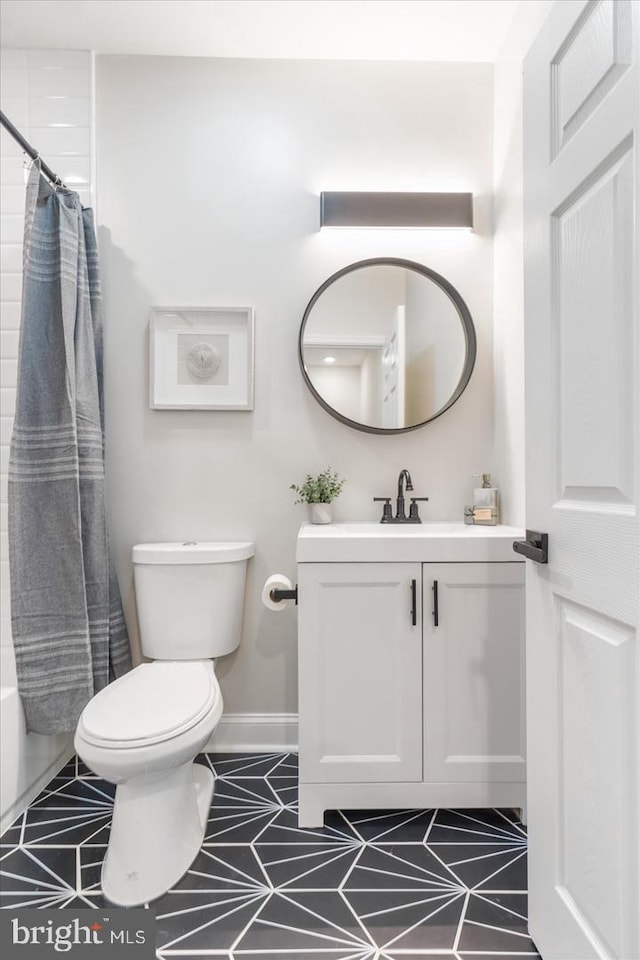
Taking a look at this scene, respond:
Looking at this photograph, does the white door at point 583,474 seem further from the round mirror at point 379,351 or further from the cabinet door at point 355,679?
the round mirror at point 379,351

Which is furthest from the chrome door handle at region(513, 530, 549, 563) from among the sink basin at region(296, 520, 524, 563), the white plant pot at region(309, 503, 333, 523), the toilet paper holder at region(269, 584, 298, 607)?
the white plant pot at region(309, 503, 333, 523)

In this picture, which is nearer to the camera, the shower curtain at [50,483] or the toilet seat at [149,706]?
the toilet seat at [149,706]

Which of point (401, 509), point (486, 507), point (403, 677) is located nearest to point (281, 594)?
point (403, 677)

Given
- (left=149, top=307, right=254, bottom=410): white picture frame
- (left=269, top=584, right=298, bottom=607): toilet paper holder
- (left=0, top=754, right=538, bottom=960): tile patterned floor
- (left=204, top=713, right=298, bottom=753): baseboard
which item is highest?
(left=149, top=307, right=254, bottom=410): white picture frame

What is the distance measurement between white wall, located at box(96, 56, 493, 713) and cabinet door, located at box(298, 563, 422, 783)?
1.62 feet

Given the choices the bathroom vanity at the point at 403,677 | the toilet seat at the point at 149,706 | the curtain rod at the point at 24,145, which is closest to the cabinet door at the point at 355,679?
the bathroom vanity at the point at 403,677

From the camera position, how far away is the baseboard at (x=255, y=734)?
2123mm

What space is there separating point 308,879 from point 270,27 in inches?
104

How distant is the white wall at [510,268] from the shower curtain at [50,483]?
4.78 ft

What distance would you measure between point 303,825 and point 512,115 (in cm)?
239

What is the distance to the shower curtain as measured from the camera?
1785 mm

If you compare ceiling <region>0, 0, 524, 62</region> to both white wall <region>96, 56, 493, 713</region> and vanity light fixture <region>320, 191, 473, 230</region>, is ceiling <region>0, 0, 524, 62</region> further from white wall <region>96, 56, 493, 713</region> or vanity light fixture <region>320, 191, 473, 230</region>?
vanity light fixture <region>320, 191, 473, 230</region>

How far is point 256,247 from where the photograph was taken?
2.14m

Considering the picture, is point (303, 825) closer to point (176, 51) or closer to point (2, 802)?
point (2, 802)
